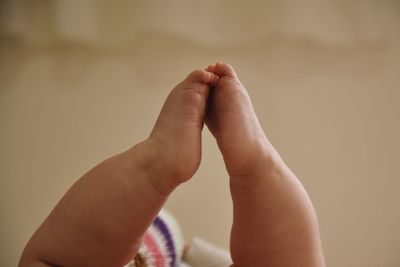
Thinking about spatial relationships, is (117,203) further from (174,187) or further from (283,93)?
(283,93)

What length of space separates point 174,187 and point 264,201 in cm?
12

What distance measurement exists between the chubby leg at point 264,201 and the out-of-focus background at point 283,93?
710 millimetres

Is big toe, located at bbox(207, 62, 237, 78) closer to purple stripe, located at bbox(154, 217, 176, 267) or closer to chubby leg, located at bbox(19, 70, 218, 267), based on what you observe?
chubby leg, located at bbox(19, 70, 218, 267)

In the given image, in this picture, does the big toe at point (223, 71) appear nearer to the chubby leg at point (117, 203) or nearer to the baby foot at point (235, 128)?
the baby foot at point (235, 128)

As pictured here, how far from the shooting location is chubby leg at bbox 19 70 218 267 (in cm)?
46

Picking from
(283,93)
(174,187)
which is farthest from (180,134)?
(283,93)

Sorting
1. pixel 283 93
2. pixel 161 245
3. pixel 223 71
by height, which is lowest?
pixel 161 245

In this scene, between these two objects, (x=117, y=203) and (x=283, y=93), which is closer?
(x=117, y=203)

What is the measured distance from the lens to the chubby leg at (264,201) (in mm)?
476

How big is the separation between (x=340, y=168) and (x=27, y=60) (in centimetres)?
107

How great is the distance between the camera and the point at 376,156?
124 centimetres

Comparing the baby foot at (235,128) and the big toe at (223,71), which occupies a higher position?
the big toe at (223,71)

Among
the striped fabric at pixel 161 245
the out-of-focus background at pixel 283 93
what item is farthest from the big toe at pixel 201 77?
the out-of-focus background at pixel 283 93

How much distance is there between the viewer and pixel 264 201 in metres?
0.48
